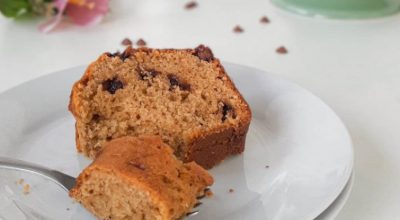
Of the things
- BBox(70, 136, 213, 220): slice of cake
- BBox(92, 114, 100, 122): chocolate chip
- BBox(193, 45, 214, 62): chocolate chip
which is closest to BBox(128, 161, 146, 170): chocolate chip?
BBox(70, 136, 213, 220): slice of cake

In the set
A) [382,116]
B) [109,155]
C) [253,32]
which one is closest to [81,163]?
[109,155]

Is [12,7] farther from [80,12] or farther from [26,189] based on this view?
[26,189]

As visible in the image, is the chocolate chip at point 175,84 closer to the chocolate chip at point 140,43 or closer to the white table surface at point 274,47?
the white table surface at point 274,47

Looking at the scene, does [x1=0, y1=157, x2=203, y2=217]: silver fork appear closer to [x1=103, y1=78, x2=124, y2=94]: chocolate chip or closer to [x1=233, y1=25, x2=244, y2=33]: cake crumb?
[x1=103, y1=78, x2=124, y2=94]: chocolate chip

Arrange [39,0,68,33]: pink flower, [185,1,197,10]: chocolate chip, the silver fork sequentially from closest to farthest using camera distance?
the silver fork < [39,0,68,33]: pink flower < [185,1,197,10]: chocolate chip

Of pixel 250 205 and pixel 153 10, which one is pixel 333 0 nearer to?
pixel 153 10

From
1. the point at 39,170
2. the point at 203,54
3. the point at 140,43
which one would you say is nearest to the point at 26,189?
the point at 39,170

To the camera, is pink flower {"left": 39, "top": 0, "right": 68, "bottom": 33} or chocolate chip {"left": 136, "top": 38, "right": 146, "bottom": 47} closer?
chocolate chip {"left": 136, "top": 38, "right": 146, "bottom": 47}
